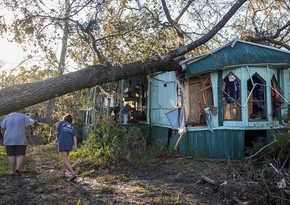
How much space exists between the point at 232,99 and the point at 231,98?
0.14ft

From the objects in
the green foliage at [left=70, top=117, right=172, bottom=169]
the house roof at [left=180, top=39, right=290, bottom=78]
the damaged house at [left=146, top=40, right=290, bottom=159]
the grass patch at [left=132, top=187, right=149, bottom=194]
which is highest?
the house roof at [left=180, top=39, right=290, bottom=78]

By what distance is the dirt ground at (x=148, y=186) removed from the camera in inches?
240

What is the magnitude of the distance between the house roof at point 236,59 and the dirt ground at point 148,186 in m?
3.09

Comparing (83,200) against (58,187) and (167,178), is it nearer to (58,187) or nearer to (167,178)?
(58,187)

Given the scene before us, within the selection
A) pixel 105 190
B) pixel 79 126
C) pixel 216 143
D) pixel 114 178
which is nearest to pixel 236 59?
pixel 216 143

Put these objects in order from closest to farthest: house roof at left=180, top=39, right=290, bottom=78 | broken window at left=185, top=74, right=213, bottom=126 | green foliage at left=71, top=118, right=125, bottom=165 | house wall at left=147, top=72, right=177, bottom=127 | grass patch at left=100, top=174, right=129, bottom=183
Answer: grass patch at left=100, top=174, right=129, bottom=183 < house roof at left=180, top=39, right=290, bottom=78 < green foliage at left=71, top=118, right=125, bottom=165 < broken window at left=185, top=74, right=213, bottom=126 < house wall at left=147, top=72, right=177, bottom=127

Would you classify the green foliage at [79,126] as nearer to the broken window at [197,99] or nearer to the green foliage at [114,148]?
the green foliage at [114,148]

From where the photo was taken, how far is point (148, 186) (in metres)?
7.69

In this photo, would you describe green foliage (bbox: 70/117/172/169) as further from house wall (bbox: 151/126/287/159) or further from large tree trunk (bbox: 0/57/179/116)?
large tree trunk (bbox: 0/57/179/116)

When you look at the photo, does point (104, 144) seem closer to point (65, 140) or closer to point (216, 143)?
point (65, 140)

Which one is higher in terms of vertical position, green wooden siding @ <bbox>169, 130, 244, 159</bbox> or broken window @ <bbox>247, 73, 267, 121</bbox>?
broken window @ <bbox>247, 73, 267, 121</bbox>

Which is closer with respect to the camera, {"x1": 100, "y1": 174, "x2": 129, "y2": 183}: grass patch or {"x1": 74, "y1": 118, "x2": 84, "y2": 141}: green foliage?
{"x1": 100, "y1": 174, "x2": 129, "y2": 183}: grass patch

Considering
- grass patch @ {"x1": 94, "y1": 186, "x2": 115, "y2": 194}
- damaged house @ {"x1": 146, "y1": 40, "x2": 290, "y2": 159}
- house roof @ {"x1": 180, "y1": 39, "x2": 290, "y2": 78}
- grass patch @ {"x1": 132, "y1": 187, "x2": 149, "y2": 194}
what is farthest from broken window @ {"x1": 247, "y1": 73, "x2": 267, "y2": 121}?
grass patch @ {"x1": 94, "y1": 186, "x2": 115, "y2": 194}

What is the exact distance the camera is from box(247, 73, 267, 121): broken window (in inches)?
419
